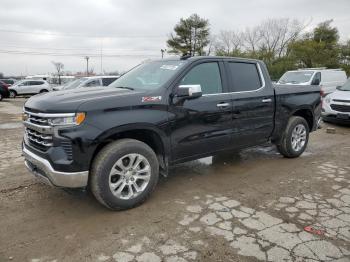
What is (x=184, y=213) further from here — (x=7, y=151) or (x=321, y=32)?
(x=321, y=32)

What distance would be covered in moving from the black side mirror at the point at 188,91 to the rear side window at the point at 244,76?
1.07m

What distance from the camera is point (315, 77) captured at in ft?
50.5

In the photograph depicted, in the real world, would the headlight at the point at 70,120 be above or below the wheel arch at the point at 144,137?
above

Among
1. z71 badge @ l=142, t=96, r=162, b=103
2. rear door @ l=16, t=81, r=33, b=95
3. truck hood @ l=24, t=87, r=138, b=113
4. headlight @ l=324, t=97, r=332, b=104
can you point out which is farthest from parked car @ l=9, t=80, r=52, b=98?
z71 badge @ l=142, t=96, r=162, b=103

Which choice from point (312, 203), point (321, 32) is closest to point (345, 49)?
point (321, 32)

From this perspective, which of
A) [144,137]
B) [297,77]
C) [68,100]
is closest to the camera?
[68,100]

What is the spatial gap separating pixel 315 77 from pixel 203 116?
12741 millimetres

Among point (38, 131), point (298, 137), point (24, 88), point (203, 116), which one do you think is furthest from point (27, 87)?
point (203, 116)

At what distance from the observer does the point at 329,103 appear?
10.5 meters

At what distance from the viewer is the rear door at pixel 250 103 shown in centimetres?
500

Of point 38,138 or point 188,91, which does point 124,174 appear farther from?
point 188,91

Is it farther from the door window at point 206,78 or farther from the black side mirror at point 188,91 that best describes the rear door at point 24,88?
the black side mirror at point 188,91

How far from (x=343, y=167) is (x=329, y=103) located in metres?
5.32

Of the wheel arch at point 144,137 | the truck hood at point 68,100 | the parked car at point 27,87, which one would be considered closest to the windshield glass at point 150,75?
the truck hood at point 68,100
